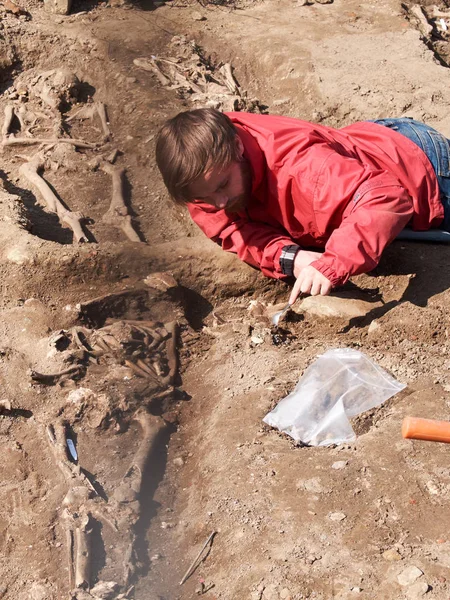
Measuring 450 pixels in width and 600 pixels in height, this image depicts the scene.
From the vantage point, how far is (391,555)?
2492mm

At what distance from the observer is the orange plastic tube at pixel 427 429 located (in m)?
2.58

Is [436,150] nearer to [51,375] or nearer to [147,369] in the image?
Answer: [147,369]

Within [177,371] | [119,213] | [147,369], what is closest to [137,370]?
[147,369]

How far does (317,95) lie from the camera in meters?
5.77

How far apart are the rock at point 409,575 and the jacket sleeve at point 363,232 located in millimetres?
1261

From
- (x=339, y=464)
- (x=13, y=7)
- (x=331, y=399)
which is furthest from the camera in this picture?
(x=13, y=7)

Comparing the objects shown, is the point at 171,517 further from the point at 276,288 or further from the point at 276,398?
the point at 276,288

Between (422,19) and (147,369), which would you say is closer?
(147,369)

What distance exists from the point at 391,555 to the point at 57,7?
593cm

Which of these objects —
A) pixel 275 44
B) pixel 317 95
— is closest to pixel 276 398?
pixel 317 95

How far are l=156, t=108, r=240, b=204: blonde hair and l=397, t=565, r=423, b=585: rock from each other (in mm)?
1827

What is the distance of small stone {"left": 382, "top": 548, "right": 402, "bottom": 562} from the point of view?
2479mm

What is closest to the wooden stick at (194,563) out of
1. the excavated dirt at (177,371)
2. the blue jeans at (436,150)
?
the excavated dirt at (177,371)

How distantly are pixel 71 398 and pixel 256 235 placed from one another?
49.9 inches
